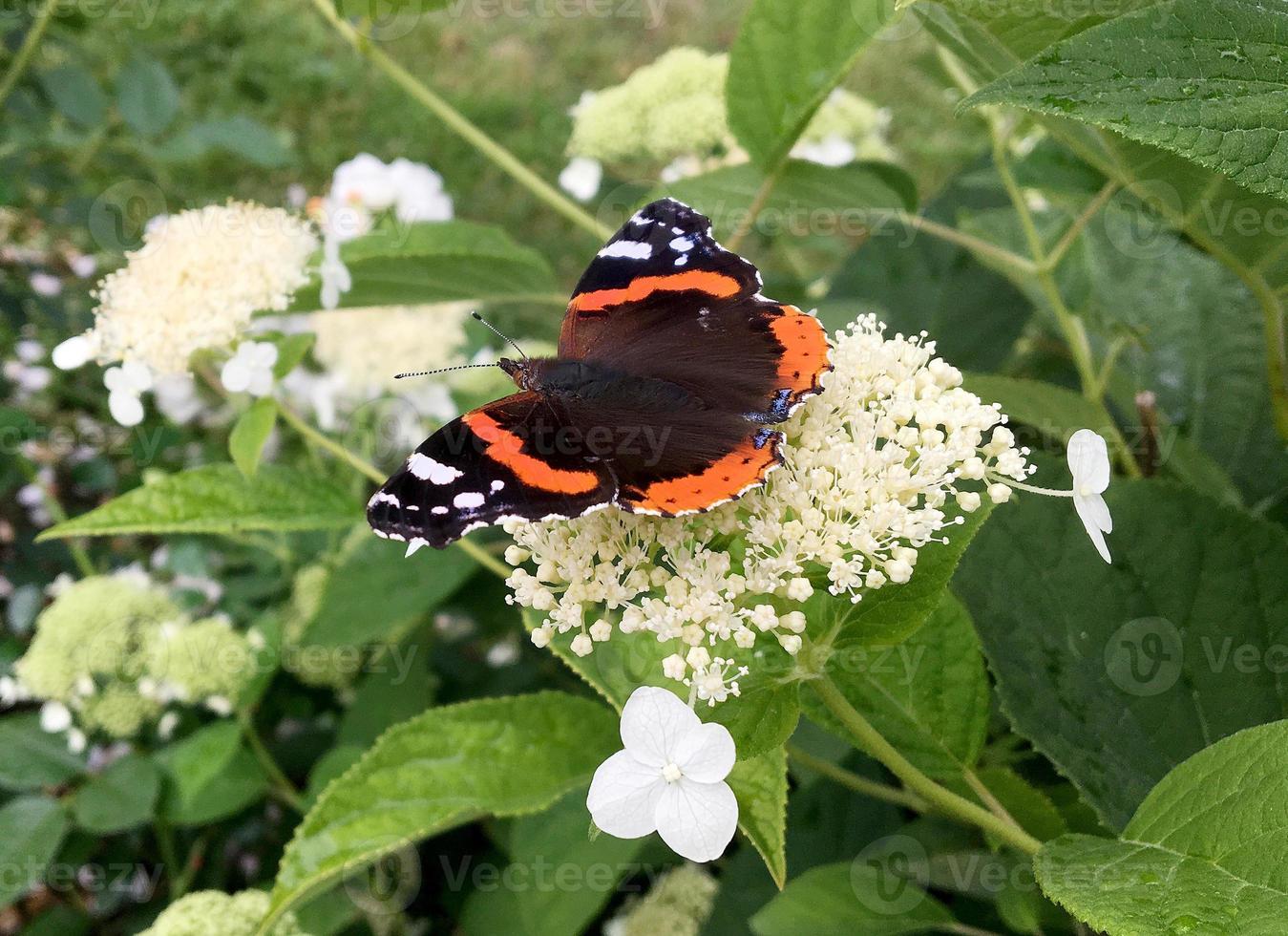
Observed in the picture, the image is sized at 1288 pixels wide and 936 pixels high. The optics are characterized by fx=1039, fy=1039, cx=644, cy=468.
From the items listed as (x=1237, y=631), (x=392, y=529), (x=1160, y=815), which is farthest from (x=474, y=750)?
(x=1237, y=631)

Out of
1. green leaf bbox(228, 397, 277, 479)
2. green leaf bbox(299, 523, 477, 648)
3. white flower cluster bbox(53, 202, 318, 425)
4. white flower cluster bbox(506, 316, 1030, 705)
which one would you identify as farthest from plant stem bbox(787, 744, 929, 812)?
white flower cluster bbox(53, 202, 318, 425)

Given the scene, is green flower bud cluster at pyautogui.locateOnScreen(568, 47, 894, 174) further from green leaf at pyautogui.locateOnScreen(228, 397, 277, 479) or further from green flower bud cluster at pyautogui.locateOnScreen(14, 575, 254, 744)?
green flower bud cluster at pyautogui.locateOnScreen(14, 575, 254, 744)

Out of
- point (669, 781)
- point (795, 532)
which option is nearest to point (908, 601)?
point (795, 532)

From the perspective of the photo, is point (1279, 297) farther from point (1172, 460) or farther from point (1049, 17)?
point (1049, 17)

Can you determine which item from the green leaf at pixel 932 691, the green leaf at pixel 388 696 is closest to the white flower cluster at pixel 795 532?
the green leaf at pixel 932 691

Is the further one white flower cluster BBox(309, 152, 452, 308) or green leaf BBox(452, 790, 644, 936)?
white flower cluster BBox(309, 152, 452, 308)

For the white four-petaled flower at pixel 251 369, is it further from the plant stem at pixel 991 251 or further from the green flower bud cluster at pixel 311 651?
the plant stem at pixel 991 251
